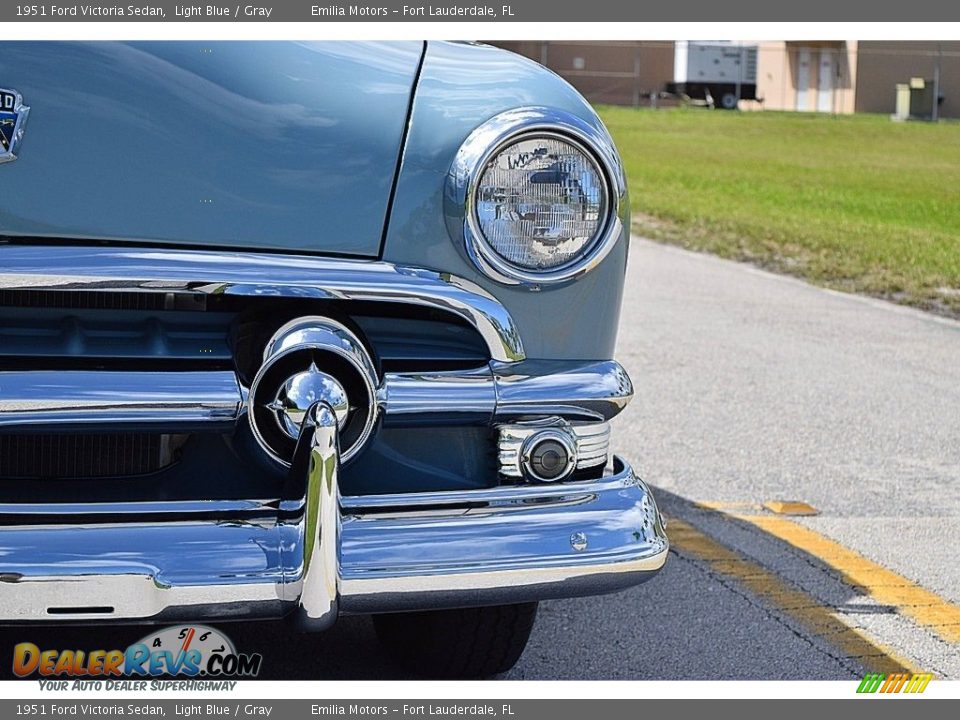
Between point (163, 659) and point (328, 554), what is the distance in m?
0.33

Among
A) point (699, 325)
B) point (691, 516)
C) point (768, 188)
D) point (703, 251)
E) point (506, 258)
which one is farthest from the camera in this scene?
point (768, 188)

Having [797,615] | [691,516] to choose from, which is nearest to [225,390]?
[797,615]

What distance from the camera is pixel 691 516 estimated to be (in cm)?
376

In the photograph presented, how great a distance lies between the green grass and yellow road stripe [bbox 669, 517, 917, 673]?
4368 mm

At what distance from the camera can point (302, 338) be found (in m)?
2.05

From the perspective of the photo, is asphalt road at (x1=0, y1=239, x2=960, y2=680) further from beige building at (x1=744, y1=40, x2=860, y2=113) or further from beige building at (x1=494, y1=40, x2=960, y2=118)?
beige building at (x1=744, y1=40, x2=860, y2=113)

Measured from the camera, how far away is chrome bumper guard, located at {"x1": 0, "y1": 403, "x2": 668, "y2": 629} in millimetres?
1860

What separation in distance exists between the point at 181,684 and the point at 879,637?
5.07 feet

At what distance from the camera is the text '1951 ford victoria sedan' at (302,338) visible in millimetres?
1929

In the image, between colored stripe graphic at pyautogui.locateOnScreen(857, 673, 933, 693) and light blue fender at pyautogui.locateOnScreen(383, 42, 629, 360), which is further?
colored stripe graphic at pyautogui.locateOnScreen(857, 673, 933, 693)

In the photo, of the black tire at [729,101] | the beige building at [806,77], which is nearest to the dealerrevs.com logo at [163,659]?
the beige building at [806,77]

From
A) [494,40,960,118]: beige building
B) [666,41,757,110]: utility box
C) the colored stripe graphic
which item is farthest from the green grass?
[666,41,757,110]: utility box

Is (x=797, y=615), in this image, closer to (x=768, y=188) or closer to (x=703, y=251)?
(x=703, y=251)

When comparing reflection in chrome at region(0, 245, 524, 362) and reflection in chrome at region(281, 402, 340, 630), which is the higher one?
reflection in chrome at region(0, 245, 524, 362)
